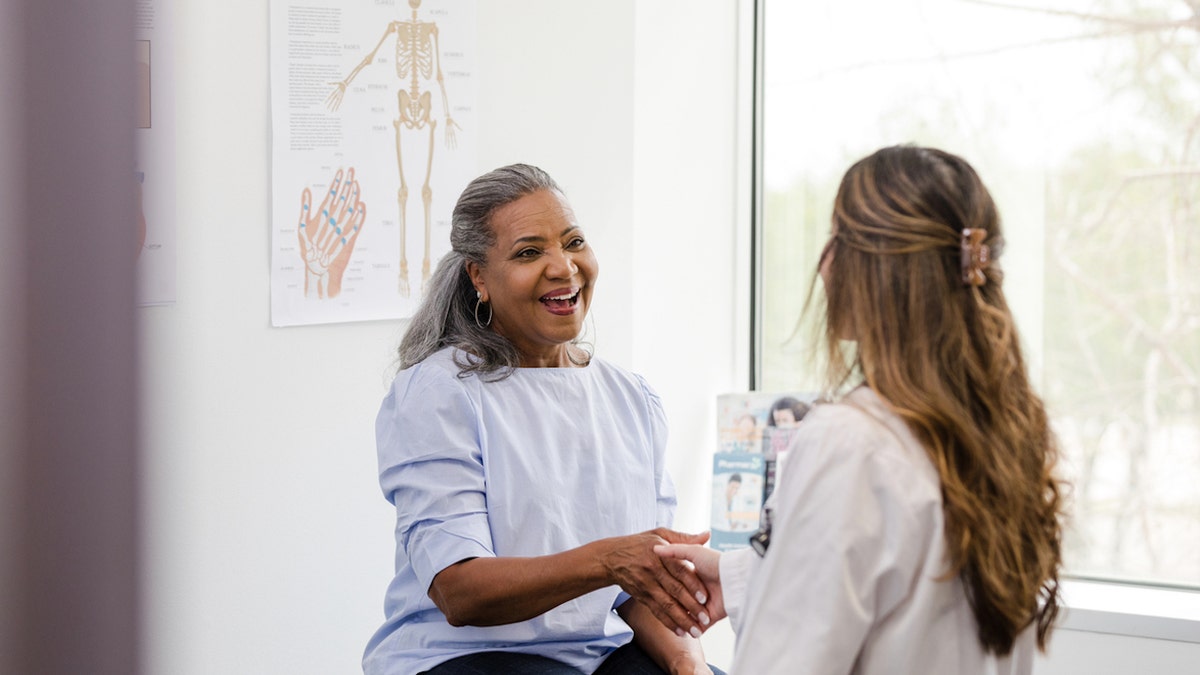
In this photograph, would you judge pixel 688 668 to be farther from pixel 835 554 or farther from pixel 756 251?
pixel 756 251

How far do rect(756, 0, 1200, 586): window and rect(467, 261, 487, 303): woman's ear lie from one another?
4.70 feet

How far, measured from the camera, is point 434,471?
72.0 inches

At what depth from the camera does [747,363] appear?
3633 mm

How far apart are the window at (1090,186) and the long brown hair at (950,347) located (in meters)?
1.92

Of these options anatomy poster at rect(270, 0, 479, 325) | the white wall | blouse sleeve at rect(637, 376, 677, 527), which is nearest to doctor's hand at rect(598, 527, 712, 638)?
blouse sleeve at rect(637, 376, 677, 527)

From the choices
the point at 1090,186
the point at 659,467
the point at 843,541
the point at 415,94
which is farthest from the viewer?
the point at 1090,186

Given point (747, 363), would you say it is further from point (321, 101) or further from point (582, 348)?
point (321, 101)

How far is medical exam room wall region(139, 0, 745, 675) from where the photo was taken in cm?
213

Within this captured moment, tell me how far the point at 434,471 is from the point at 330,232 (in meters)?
0.75

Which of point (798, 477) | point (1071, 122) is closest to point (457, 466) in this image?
point (798, 477)

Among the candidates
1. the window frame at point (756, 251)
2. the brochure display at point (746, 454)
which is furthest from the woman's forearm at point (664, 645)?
the window frame at point (756, 251)

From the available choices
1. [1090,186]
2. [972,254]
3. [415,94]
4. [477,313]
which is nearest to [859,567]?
[972,254]

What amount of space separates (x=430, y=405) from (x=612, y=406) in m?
0.40

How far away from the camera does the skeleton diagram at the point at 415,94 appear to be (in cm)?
248
